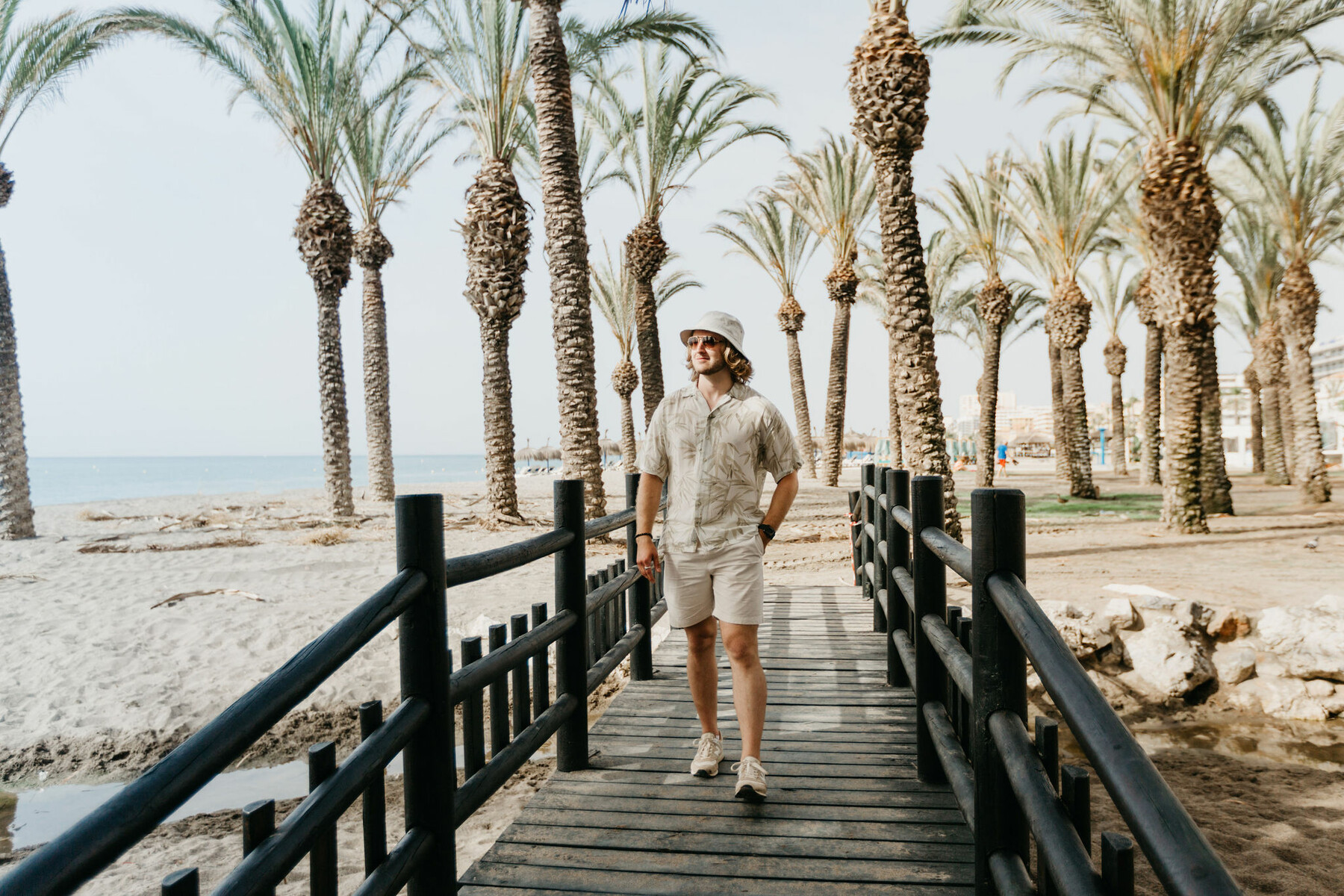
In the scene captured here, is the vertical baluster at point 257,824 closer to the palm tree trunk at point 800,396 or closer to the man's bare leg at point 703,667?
the man's bare leg at point 703,667

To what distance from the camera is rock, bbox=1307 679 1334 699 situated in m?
6.12

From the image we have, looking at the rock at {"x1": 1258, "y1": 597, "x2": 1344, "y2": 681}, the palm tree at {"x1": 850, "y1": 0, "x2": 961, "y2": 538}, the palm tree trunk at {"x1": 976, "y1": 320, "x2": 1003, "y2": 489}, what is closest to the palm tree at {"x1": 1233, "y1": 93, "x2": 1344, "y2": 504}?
the palm tree trunk at {"x1": 976, "y1": 320, "x2": 1003, "y2": 489}

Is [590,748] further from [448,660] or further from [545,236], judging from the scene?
[545,236]

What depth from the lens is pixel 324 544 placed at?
42.5ft

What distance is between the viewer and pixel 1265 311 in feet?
71.9

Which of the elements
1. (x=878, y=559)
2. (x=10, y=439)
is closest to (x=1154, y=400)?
(x=878, y=559)

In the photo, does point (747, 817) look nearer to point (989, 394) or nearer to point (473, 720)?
point (473, 720)

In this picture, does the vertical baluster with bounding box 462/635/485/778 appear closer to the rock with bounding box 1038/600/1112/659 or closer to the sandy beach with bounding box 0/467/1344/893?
the sandy beach with bounding box 0/467/1344/893

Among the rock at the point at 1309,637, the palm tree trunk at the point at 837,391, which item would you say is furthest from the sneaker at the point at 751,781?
the palm tree trunk at the point at 837,391

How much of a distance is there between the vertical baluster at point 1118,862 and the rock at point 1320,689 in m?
6.50

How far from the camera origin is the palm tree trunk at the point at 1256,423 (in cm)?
2847

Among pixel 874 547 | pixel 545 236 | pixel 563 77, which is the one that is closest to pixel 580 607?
pixel 874 547

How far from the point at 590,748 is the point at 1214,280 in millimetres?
13310

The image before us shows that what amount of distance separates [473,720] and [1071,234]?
19.5 m
